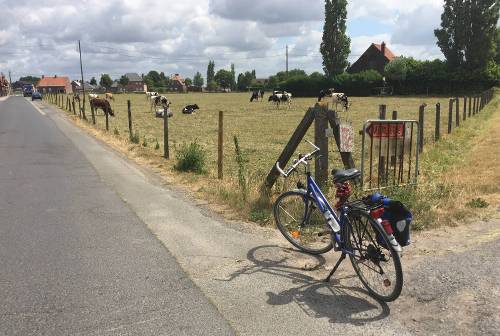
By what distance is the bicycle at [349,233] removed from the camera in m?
4.18

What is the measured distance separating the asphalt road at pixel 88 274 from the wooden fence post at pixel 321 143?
2578 mm

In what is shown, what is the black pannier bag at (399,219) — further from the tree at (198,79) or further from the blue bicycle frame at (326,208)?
the tree at (198,79)

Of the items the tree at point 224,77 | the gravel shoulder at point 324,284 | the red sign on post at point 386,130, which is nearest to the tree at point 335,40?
the red sign on post at point 386,130

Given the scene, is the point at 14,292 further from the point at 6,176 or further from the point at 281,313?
the point at 6,176

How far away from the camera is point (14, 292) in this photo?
4.35 metres

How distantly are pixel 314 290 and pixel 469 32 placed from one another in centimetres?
6758

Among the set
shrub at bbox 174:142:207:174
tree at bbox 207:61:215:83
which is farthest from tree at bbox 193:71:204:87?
shrub at bbox 174:142:207:174

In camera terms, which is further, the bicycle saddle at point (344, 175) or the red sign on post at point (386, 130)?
the red sign on post at point (386, 130)

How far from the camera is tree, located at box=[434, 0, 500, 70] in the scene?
205 feet

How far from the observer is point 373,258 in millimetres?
4340

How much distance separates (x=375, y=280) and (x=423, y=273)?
0.60 m

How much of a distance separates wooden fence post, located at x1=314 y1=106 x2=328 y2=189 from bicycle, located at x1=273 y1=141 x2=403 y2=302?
4.30ft

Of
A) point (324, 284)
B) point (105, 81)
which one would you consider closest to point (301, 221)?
point (324, 284)

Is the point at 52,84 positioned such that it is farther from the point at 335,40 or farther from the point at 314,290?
the point at 314,290
